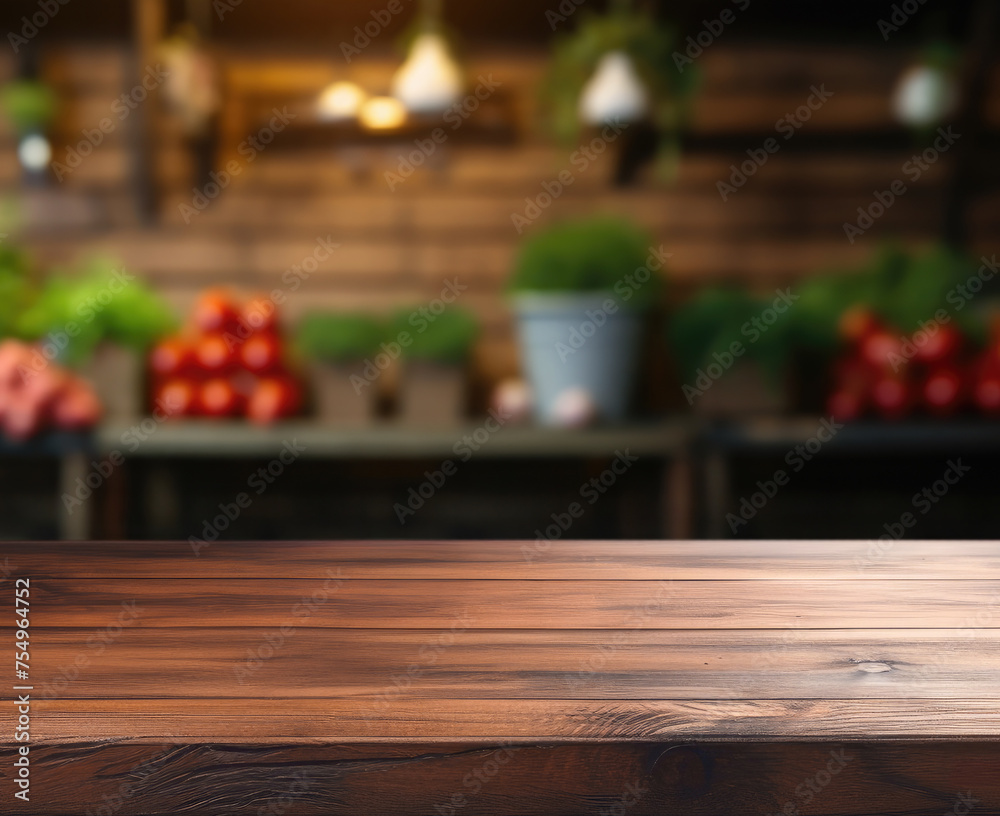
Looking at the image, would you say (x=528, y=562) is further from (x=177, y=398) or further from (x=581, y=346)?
(x=177, y=398)

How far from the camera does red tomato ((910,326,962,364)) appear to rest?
218cm

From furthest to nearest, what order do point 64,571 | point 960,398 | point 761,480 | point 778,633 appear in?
point 761,480
point 960,398
point 64,571
point 778,633

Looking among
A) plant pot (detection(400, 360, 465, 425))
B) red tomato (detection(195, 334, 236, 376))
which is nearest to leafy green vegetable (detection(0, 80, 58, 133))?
red tomato (detection(195, 334, 236, 376))

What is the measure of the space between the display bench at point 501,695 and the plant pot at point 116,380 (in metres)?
1.59

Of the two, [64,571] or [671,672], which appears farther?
[64,571]

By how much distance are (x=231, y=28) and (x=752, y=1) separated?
1415 millimetres

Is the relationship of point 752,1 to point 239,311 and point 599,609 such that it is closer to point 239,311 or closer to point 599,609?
point 239,311

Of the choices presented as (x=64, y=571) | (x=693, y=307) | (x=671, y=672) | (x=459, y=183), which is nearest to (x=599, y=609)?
(x=671, y=672)

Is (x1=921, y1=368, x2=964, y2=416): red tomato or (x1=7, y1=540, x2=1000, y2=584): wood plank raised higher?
(x1=921, y1=368, x2=964, y2=416): red tomato

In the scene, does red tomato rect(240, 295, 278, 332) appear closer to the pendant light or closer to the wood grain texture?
the pendant light

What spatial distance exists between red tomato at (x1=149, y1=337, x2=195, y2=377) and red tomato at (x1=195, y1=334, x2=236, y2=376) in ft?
0.08

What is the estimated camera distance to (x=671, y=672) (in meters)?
0.58

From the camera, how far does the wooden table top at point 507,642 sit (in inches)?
20.2

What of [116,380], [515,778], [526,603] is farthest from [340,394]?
[515,778]
